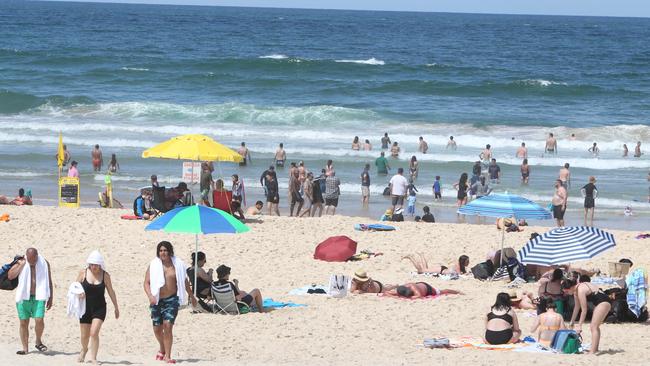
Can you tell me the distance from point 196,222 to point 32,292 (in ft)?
Answer: 7.09

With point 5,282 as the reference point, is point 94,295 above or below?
above

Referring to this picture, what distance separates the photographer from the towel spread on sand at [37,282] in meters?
9.50

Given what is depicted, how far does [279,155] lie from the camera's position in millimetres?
26250

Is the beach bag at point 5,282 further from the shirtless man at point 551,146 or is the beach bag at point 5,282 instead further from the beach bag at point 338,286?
the shirtless man at point 551,146

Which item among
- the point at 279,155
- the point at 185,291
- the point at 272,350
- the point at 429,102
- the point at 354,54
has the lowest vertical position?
the point at 272,350

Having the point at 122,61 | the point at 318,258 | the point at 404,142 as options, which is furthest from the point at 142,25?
the point at 318,258

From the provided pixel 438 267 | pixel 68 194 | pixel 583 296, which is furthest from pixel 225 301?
pixel 68 194

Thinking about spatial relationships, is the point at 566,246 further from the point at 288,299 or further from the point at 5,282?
the point at 5,282

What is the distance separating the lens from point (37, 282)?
376 inches

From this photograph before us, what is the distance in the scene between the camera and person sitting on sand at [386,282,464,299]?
1298 centimetres

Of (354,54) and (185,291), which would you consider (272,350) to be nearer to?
(185,291)

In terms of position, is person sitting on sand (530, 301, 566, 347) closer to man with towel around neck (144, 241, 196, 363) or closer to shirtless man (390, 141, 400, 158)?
man with towel around neck (144, 241, 196, 363)

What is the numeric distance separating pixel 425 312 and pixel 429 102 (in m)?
30.2

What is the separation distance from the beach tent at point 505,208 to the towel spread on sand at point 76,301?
21.0 feet
